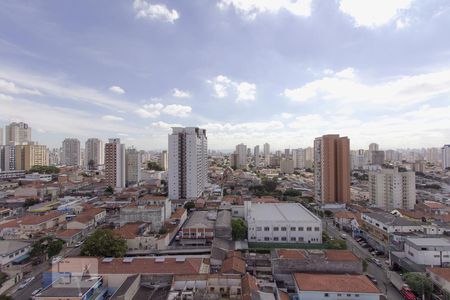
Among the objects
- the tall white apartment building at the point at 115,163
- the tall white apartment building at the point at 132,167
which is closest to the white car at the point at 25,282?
the tall white apartment building at the point at 115,163

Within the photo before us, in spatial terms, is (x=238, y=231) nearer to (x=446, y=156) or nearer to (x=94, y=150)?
(x=446, y=156)

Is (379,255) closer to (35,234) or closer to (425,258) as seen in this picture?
(425,258)

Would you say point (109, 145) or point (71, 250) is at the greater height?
point (109, 145)

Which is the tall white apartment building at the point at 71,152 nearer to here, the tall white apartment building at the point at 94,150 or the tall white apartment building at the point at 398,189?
the tall white apartment building at the point at 94,150

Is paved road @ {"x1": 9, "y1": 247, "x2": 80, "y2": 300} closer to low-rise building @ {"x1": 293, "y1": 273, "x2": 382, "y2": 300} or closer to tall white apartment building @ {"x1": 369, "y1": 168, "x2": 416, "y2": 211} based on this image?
low-rise building @ {"x1": 293, "y1": 273, "x2": 382, "y2": 300}

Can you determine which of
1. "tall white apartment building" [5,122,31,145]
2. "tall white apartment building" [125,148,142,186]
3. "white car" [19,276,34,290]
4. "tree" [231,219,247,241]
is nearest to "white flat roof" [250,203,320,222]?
"tree" [231,219,247,241]

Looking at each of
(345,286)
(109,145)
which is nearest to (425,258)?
(345,286)
